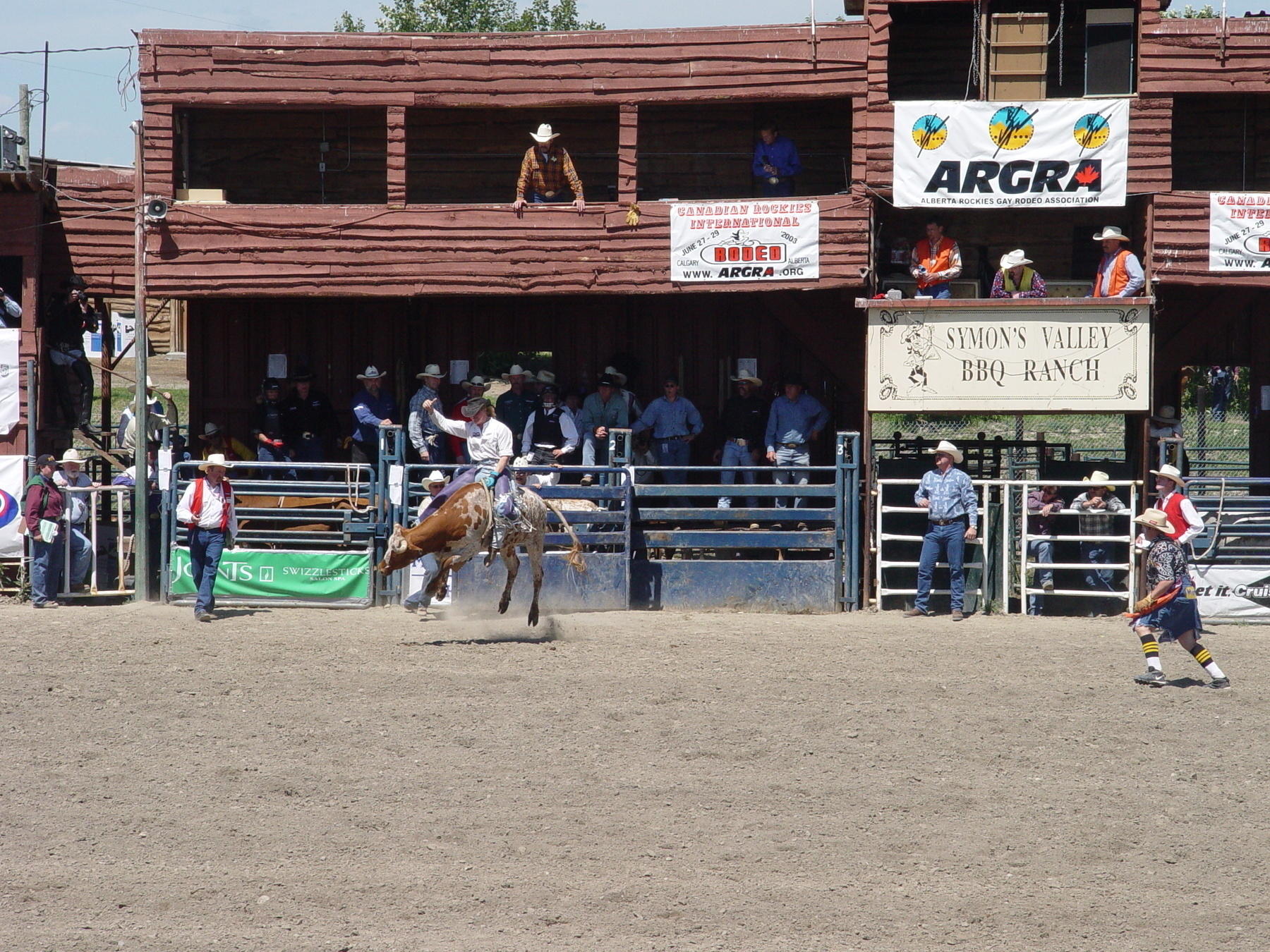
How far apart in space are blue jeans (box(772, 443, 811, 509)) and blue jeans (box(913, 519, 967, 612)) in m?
1.76

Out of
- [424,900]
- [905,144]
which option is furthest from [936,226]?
[424,900]

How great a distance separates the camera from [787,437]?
52.0 ft

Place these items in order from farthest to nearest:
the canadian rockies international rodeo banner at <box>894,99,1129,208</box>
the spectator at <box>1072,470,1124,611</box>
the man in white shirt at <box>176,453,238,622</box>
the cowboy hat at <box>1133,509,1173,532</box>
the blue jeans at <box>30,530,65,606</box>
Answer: the canadian rockies international rodeo banner at <box>894,99,1129,208</box>, the spectator at <box>1072,470,1124,611</box>, the blue jeans at <box>30,530,65,606</box>, the man in white shirt at <box>176,453,238,622</box>, the cowboy hat at <box>1133,509,1173,532</box>

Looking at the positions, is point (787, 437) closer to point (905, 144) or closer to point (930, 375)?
point (930, 375)

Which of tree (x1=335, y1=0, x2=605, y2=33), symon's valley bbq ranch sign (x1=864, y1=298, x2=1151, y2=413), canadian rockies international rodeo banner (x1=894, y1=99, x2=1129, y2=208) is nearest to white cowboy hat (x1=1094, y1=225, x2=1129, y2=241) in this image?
canadian rockies international rodeo banner (x1=894, y1=99, x2=1129, y2=208)

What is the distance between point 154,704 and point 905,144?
1031 cm

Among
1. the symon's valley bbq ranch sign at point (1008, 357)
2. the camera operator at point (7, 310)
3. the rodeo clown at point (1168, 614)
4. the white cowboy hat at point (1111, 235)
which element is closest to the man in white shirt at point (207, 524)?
the camera operator at point (7, 310)

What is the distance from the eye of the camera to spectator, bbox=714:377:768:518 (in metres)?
16.2

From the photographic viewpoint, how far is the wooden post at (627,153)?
53.0 ft

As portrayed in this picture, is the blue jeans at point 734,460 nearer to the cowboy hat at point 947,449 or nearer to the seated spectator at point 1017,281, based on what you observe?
the cowboy hat at point 947,449

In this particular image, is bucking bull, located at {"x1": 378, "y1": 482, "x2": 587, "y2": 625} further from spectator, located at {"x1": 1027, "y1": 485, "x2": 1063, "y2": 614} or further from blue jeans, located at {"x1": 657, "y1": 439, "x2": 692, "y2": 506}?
spectator, located at {"x1": 1027, "y1": 485, "x2": 1063, "y2": 614}

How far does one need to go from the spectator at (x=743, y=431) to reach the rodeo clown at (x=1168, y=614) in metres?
5.75

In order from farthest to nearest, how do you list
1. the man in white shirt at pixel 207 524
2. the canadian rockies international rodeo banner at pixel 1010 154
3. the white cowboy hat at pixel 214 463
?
the canadian rockies international rodeo banner at pixel 1010 154 → the white cowboy hat at pixel 214 463 → the man in white shirt at pixel 207 524

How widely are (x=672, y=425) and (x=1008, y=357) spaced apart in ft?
13.3
